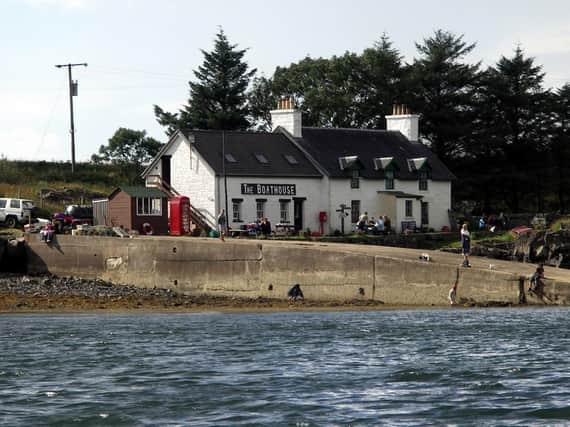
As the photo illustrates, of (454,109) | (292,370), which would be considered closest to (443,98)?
(454,109)

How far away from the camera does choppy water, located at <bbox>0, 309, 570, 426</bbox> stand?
1855 centimetres

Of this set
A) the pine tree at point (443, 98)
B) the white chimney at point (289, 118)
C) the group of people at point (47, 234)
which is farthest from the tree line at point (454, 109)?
the group of people at point (47, 234)

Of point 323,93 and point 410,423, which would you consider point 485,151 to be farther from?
point 410,423

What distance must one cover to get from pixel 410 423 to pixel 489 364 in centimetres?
609

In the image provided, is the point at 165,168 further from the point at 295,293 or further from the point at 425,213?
the point at 295,293

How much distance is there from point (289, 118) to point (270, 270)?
21.3 m

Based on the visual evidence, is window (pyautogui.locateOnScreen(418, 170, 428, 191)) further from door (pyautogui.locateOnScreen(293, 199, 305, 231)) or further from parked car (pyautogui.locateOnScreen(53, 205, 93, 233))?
parked car (pyautogui.locateOnScreen(53, 205, 93, 233))

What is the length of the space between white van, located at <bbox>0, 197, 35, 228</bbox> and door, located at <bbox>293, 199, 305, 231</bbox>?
42.1 feet

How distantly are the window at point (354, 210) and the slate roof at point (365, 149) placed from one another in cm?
143

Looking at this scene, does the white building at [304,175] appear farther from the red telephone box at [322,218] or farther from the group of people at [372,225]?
the group of people at [372,225]

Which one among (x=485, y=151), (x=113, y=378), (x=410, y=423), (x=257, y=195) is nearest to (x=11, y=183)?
(x=257, y=195)

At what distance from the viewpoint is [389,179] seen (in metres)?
61.5

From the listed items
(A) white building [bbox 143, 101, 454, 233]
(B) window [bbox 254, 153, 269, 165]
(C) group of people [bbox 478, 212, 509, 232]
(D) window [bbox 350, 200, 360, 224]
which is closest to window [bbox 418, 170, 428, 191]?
(A) white building [bbox 143, 101, 454, 233]

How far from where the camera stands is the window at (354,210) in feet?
195
